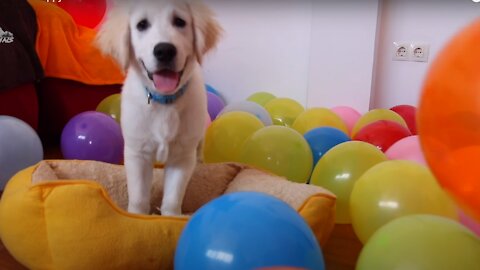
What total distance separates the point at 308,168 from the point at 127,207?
0.69 m

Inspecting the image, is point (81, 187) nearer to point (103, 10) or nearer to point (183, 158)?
point (183, 158)

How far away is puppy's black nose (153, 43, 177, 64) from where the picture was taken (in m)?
1.30

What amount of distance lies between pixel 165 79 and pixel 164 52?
0.31 ft

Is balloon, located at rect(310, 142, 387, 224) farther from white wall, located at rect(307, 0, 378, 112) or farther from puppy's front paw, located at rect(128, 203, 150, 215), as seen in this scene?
white wall, located at rect(307, 0, 378, 112)

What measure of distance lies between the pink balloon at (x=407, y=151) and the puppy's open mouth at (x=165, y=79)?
88 centimetres

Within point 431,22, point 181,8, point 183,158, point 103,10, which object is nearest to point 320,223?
point 183,158

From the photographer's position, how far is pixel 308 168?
1.86 metres

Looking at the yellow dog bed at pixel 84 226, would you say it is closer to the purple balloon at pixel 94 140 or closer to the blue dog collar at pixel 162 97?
the blue dog collar at pixel 162 97

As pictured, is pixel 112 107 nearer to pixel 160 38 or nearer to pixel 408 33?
pixel 160 38

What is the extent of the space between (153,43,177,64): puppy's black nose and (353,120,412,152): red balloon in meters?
1.12

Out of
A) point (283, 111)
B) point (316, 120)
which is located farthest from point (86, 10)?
point (316, 120)

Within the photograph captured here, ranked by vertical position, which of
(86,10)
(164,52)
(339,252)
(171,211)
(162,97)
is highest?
(86,10)

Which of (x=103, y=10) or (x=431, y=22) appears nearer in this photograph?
(x=431, y=22)

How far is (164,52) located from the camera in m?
1.30
